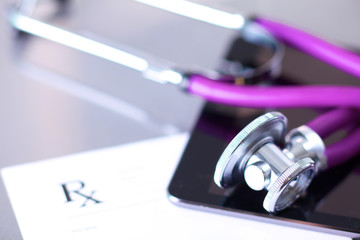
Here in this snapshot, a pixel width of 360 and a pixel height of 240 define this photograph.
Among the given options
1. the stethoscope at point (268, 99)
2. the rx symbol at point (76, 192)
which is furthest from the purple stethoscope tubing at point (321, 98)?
the rx symbol at point (76, 192)

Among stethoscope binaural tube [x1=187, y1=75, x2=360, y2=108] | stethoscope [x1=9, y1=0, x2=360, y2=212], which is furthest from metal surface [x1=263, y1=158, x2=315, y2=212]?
stethoscope binaural tube [x1=187, y1=75, x2=360, y2=108]

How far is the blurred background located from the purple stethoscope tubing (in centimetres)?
7

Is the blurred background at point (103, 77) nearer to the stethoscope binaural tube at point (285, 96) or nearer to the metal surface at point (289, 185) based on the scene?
the stethoscope binaural tube at point (285, 96)

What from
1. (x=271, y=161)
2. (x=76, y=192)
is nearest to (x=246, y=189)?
(x=271, y=161)

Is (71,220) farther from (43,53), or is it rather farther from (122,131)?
(43,53)

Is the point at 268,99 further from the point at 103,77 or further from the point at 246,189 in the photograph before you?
the point at 103,77

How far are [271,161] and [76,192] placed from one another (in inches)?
8.4

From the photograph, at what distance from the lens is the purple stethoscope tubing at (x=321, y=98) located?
0.58m

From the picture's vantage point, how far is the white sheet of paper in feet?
1.77

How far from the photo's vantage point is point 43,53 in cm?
81

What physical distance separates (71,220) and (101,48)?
0.27 m

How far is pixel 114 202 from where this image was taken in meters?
0.57

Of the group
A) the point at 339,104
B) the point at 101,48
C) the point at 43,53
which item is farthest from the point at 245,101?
the point at 43,53

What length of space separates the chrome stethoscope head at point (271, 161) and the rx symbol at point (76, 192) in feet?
0.47
